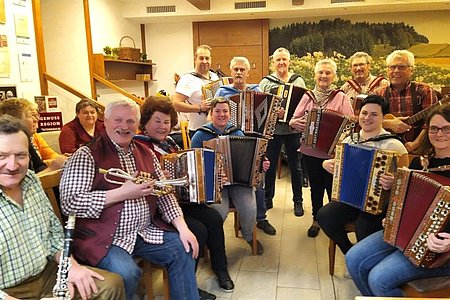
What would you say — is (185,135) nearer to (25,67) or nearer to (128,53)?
(25,67)

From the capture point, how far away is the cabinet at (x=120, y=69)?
5066 mm

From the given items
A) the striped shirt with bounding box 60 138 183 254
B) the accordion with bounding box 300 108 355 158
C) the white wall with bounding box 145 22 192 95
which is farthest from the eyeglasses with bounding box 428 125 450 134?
the white wall with bounding box 145 22 192 95

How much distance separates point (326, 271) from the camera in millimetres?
2471

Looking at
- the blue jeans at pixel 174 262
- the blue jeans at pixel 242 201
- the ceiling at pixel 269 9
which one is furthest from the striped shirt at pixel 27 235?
the ceiling at pixel 269 9

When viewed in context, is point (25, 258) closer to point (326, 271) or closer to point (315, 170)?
point (326, 271)

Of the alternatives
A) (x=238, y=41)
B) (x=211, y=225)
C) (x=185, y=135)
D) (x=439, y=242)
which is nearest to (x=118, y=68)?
(x=238, y=41)

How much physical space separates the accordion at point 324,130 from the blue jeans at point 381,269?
2.80 ft

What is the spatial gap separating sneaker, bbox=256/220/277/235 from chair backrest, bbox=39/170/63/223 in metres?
1.71

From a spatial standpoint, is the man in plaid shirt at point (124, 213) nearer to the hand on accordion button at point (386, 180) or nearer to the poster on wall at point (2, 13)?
the hand on accordion button at point (386, 180)

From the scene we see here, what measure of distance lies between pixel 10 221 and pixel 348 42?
5644 mm

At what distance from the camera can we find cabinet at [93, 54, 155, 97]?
199 inches

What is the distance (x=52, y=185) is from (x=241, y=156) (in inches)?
45.4

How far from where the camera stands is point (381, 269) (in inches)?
65.7

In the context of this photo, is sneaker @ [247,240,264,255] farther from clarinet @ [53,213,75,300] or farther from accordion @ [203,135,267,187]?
clarinet @ [53,213,75,300]
